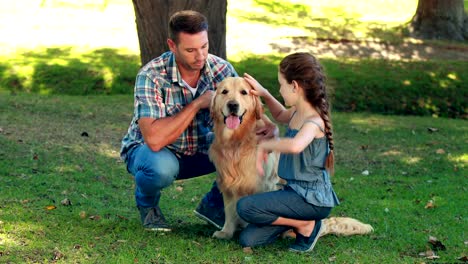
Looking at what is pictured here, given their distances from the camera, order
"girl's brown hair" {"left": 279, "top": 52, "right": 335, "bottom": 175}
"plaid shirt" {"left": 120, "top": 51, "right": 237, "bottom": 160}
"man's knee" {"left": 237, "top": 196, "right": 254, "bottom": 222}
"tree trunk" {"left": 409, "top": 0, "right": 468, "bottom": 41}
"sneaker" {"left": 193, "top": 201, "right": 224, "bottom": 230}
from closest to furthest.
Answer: "girl's brown hair" {"left": 279, "top": 52, "right": 335, "bottom": 175} → "man's knee" {"left": 237, "top": 196, "right": 254, "bottom": 222} → "plaid shirt" {"left": 120, "top": 51, "right": 237, "bottom": 160} → "sneaker" {"left": 193, "top": 201, "right": 224, "bottom": 230} → "tree trunk" {"left": 409, "top": 0, "right": 468, "bottom": 41}

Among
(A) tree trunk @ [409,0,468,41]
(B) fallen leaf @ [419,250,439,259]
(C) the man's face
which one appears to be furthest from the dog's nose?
(A) tree trunk @ [409,0,468,41]

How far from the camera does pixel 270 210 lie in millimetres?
5469

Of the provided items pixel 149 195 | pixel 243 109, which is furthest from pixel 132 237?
pixel 243 109

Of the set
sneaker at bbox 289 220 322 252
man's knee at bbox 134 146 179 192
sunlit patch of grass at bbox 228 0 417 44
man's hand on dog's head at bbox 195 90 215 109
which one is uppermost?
man's hand on dog's head at bbox 195 90 215 109

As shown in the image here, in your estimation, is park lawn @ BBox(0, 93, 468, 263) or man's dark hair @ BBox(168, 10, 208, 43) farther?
man's dark hair @ BBox(168, 10, 208, 43)

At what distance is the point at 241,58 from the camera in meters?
14.9

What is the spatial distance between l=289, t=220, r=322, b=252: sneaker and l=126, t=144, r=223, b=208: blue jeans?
2.88 ft

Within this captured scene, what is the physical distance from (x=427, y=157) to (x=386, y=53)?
271 inches

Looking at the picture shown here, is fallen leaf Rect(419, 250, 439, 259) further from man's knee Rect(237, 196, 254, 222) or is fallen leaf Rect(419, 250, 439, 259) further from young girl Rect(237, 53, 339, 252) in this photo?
man's knee Rect(237, 196, 254, 222)

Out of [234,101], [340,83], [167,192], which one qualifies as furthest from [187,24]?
[340,83]

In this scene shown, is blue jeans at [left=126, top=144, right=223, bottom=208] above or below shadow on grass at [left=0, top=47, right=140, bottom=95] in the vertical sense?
above

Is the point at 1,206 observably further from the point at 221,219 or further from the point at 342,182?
the point at 342,182

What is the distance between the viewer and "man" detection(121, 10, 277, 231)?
5746 mm

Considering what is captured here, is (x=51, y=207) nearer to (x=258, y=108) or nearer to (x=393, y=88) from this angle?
(x=258, y=108)
